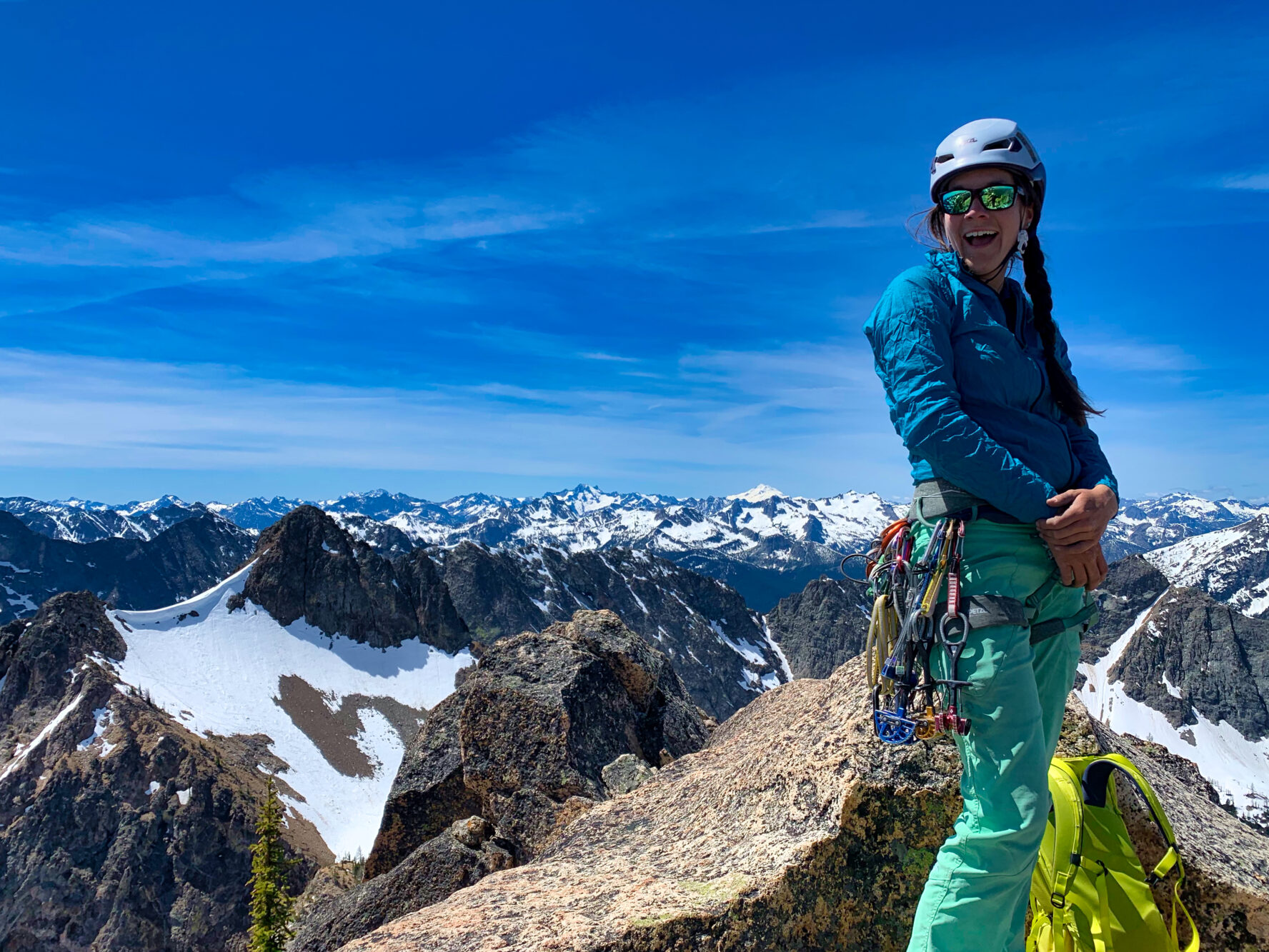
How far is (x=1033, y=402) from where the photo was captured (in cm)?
486

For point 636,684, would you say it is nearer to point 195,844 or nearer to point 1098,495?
point 1098,495

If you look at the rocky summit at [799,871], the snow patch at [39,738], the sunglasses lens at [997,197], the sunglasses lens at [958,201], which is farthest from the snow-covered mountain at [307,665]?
the sunglasses lens at [997,197]

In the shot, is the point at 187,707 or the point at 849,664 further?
the point at 187,707

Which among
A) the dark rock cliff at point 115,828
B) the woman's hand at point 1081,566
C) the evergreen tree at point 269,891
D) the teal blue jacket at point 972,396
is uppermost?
the teal blue jacket at point 972,396

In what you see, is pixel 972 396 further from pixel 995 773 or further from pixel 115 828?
pixel 115 828

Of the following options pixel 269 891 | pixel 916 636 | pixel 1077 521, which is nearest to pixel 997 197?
pixel 1077 521

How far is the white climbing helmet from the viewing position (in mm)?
4758

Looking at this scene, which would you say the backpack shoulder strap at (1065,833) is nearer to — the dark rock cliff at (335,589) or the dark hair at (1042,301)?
the dark hair at (1042,301)

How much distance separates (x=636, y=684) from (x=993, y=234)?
14.4 metres

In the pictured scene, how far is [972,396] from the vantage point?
183 inches

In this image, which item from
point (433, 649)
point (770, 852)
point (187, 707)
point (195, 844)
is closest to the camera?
point (770, 852)

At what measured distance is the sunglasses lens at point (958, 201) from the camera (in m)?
4.89

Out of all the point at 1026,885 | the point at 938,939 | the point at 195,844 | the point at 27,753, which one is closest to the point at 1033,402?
the point at 1026,885

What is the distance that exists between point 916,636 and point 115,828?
123881 millimetres
